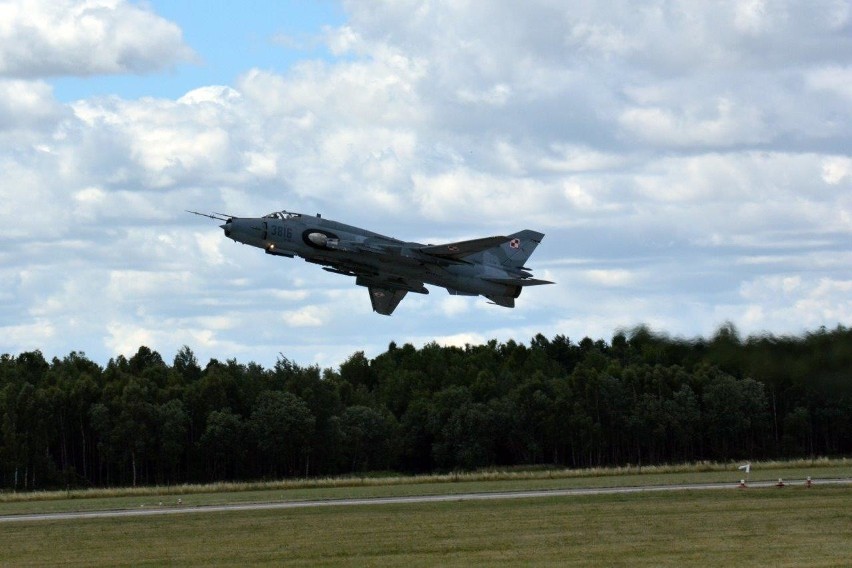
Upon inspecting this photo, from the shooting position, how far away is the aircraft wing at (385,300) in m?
56.1

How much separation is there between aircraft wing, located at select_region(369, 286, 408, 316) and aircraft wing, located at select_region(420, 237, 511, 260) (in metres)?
6.12

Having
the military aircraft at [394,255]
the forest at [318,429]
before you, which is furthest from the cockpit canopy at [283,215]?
the forest at [318,429]

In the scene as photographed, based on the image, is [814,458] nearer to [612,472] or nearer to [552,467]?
[612,472]

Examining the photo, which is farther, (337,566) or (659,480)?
(659,480)

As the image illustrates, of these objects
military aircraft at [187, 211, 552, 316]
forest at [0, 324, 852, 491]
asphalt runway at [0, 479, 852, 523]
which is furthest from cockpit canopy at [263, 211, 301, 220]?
forest at [0, 324, 852, 491]

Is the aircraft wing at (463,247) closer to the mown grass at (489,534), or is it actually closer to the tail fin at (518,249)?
the tail fin at (518,249)

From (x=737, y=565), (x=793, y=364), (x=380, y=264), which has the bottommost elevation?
(x=737, y=565)

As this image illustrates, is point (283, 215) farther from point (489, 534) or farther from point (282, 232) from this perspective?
point (489, 534)

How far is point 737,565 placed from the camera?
29.0 m

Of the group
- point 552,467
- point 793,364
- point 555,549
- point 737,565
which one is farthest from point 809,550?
point 552,467

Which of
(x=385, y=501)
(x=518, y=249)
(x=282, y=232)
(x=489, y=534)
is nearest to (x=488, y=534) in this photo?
(x=489, y=534)

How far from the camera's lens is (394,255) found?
164 ft

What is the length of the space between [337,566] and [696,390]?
4581 cm

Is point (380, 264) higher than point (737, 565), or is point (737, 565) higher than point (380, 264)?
point (380, 264)
